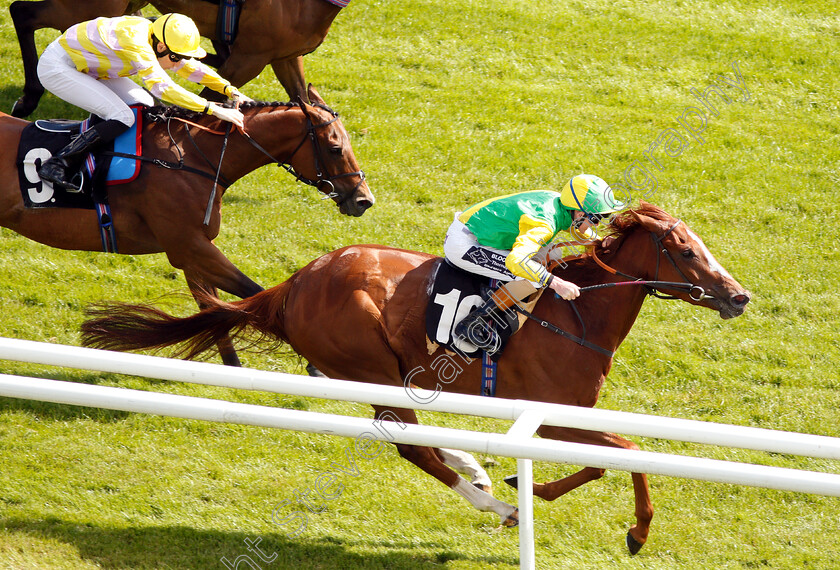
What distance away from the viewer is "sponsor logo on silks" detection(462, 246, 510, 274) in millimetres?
4676

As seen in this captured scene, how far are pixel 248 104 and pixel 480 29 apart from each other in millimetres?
5285

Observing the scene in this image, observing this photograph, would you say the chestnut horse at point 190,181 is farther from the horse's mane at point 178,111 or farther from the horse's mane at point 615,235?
the horse's mane at point 615,235

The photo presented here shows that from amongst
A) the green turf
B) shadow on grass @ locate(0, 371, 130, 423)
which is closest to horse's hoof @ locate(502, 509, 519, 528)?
the green turf

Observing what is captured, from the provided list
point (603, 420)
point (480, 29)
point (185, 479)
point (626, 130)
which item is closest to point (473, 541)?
point (185, 479)

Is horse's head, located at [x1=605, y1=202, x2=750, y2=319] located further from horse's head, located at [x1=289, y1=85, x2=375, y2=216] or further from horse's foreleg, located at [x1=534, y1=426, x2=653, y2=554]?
horse's head, located at [x1=289, y1=85, x2=375, y2=216]

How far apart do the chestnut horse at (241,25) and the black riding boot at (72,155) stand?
244 centimetres

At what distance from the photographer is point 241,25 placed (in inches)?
301

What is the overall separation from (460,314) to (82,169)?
98.6 inches

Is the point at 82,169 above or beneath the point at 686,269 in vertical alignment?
above

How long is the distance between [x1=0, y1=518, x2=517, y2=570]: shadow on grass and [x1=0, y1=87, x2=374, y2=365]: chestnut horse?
1.58 m

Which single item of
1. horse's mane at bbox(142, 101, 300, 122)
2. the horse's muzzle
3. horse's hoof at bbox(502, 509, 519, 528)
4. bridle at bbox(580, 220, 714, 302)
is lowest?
horse's hoof at bbox(502, 509, 519, 528)

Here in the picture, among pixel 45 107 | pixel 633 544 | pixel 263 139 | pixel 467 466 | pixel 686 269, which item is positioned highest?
pixel 263 139

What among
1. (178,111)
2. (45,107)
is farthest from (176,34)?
(45,107)

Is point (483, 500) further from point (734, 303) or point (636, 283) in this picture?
point (734, 303)
